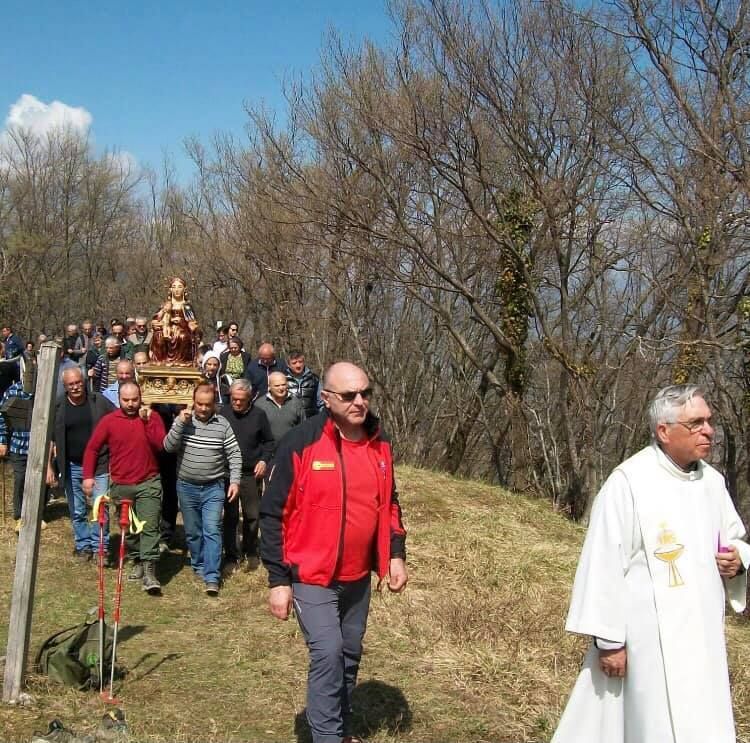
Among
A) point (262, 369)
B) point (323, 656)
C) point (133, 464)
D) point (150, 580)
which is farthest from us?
point (262, 369)

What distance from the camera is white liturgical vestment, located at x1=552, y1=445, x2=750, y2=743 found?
3.70m

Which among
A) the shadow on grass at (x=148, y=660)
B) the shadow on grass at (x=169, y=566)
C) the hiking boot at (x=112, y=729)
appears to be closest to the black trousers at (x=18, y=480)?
the shadow on grass at (x=169, y=566)

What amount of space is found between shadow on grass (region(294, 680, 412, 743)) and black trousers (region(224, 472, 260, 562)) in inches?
119

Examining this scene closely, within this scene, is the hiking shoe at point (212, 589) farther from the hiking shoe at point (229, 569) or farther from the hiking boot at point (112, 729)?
the hiking boot at point (112, 729)

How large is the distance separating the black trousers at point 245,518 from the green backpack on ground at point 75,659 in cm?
290

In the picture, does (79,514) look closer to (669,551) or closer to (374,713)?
(374,713)

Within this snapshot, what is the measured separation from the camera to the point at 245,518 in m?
8.73

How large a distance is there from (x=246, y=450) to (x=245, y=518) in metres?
0.80

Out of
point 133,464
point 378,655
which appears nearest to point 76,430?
point 133,464

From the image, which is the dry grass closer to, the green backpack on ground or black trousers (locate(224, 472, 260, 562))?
the green backpack on ground

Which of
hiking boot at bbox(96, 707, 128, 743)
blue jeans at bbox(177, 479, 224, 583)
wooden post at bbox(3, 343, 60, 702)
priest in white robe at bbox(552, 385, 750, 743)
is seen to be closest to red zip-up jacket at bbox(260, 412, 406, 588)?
priest in white robe at bbox(552, 385, 750, 743)

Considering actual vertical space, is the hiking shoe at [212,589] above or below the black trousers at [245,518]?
Answer: below

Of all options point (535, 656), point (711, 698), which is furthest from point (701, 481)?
point (535, 656)

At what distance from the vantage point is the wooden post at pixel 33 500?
17.4ft
